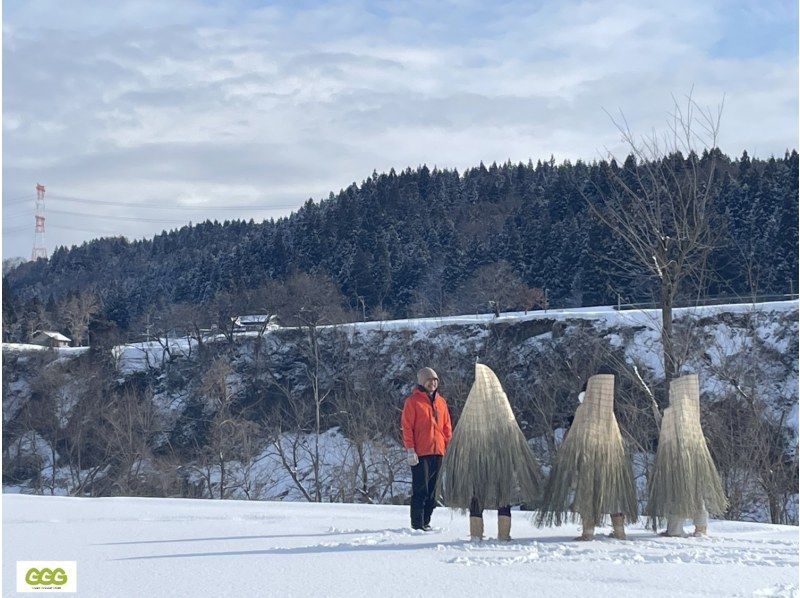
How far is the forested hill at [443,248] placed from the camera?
222 ft

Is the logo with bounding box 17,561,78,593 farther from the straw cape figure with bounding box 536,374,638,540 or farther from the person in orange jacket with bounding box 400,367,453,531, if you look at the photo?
the straw cape figure with bounding box 536,374,638,540

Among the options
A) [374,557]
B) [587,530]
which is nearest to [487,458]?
[587,530]

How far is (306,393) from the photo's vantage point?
61.8 meters

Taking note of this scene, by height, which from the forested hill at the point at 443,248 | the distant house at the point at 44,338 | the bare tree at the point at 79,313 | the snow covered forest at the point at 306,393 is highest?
the forested hill at the point at 443,248

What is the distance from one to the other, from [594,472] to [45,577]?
443cm

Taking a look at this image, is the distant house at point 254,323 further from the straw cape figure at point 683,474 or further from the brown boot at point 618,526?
the brown boot at point 618,526

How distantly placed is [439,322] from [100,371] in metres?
23.1

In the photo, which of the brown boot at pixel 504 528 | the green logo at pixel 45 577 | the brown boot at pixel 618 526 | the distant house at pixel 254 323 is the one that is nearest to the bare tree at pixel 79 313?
the distant house at pixel 254 323

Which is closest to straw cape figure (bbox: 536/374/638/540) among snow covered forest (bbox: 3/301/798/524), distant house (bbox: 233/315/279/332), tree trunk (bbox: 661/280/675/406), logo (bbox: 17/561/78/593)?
logo (bbox: 17/561/78/593)

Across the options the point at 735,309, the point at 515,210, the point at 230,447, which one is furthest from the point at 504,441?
the point at 515,210

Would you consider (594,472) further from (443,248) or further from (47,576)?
(443,248)

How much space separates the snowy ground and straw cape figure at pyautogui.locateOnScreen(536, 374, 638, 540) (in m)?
0.26

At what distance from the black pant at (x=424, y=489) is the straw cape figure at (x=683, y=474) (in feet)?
6.60

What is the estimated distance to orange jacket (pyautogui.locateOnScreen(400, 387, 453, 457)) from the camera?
9.28m
